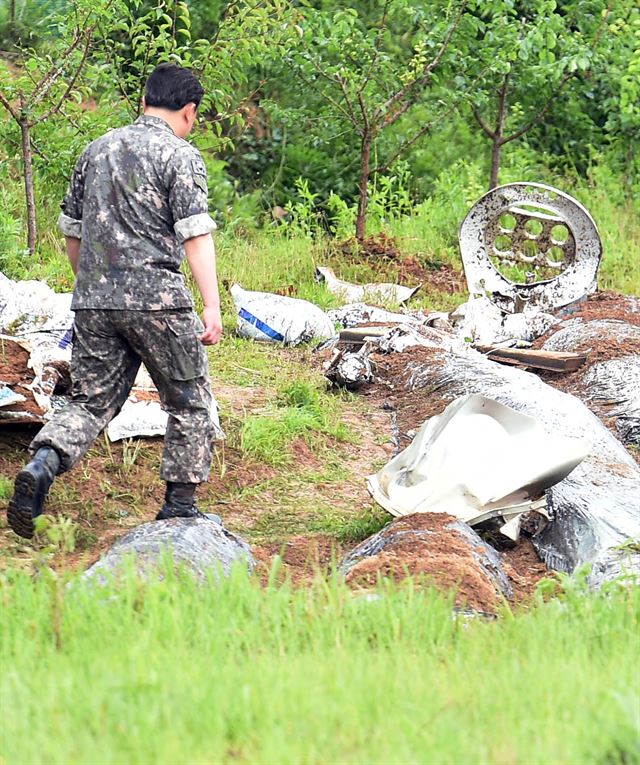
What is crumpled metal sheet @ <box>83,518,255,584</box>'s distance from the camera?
3.88m

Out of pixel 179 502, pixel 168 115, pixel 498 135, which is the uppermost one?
pixel 168 115

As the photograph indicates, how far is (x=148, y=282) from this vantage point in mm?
4648

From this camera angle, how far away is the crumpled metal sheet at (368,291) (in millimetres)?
9609

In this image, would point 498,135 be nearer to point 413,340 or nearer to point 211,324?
point 413,340

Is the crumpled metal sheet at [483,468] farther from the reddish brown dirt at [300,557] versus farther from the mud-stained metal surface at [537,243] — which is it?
the mud-stained metal surface at [537,243]

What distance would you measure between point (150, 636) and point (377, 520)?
87.2 inches

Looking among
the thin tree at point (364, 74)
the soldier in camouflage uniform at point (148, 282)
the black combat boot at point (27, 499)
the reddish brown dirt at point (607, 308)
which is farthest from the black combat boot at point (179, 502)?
the thin tree at point (364, 74)

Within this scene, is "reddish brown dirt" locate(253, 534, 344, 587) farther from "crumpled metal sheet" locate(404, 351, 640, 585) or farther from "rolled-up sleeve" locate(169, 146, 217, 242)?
"rolled-up sleeve" locate(169, 146, 217, 242)

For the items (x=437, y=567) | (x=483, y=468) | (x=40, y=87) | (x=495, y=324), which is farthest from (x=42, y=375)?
(x=40, y=87)

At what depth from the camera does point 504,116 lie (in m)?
12.8

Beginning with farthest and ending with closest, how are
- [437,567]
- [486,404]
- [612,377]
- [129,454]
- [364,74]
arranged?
[364,74]
[612,377]
[129,454]
[486,404]
[437,567]

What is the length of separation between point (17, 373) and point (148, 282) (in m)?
1.36

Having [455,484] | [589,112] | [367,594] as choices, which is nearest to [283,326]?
[455,484]

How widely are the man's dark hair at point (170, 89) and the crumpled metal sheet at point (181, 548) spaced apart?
1.62m
